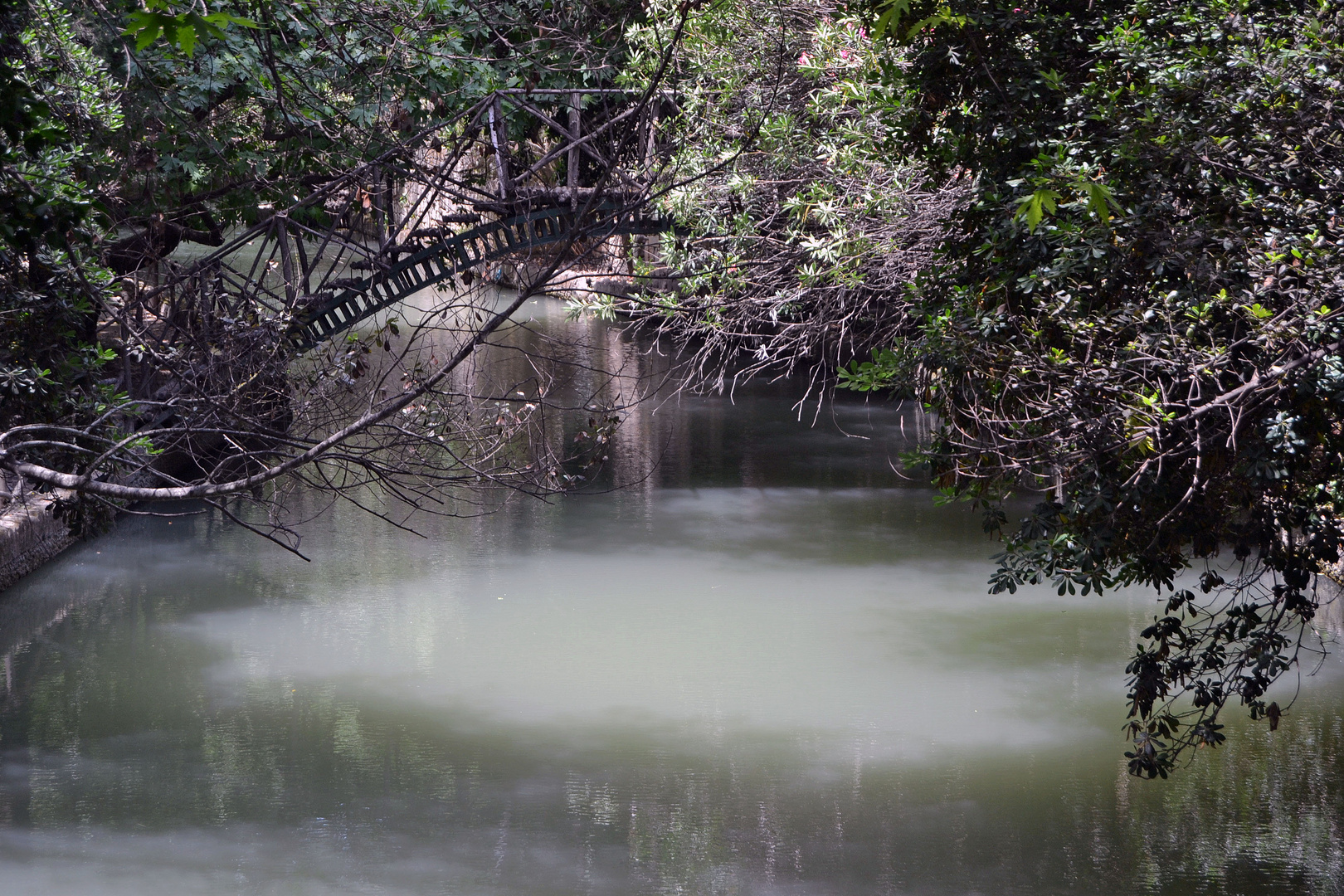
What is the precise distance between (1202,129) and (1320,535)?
1.30 m

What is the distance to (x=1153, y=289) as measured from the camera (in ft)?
13.0

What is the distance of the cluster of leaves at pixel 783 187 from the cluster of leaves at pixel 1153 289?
3.12m

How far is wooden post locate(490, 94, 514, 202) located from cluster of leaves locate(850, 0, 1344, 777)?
13.5ft

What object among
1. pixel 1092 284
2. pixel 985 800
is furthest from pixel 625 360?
pixel 1092 284

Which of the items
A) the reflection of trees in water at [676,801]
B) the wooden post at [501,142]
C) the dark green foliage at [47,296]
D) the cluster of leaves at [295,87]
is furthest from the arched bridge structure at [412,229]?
the reflection of trees in water at [676,801]

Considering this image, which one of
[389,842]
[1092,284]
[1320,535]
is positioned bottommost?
[389,842]

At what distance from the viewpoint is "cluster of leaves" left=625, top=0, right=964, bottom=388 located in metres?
8.28

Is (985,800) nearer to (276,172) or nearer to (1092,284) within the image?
(1092,284)

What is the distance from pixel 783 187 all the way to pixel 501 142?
2186mm

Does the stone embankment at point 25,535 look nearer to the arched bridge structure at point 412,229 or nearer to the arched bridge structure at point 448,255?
the arched bridge structure at point 412,229

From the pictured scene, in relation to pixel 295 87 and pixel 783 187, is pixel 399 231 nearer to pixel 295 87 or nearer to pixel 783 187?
pixel 295 87

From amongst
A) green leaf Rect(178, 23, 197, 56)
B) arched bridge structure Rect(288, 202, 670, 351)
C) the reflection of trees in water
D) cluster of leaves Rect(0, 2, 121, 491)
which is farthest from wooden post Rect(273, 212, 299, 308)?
green leaf Rect(178, 23, 197, 56)

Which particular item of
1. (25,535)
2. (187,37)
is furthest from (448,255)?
(187,37)

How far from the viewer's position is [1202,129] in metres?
3.92
